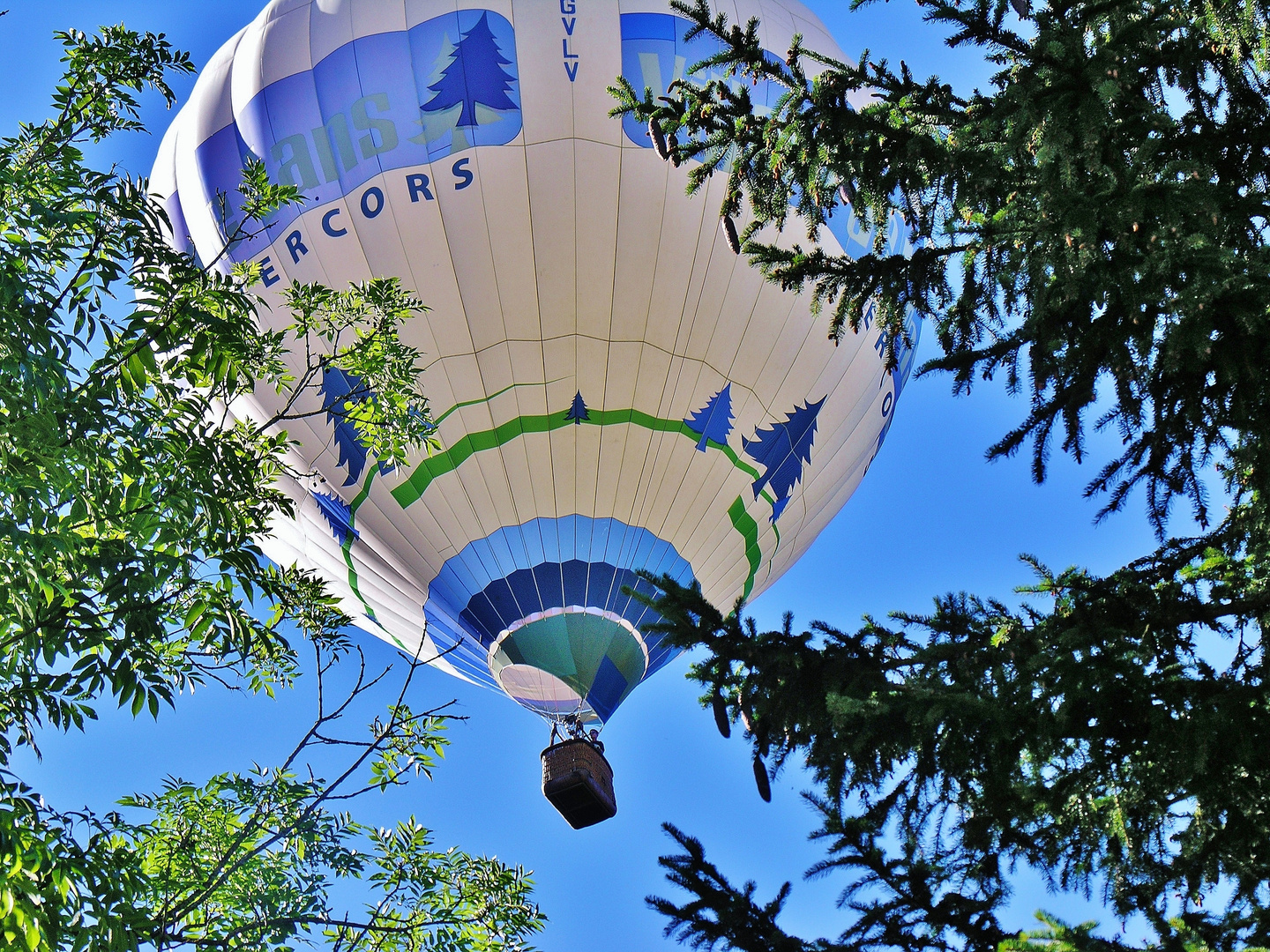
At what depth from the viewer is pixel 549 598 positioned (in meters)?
11.0

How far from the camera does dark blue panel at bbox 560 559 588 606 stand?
1095cm

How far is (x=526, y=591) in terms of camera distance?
10969 millimetres

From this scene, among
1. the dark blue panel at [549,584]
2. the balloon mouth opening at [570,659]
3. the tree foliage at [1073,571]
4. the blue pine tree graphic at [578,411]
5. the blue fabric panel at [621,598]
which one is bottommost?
the tree foliage at [1073,571]

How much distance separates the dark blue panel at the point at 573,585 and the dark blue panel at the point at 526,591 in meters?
0.26

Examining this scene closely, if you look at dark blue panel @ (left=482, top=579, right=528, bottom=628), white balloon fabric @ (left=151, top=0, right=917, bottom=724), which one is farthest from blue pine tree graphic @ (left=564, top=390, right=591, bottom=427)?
dark blue panel @ (left=482, top=579, right=528, bottom=628)

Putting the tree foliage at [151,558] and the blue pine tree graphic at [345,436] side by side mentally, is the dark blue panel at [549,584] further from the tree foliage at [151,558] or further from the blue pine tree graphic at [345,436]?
the tree foliage at [151,558]

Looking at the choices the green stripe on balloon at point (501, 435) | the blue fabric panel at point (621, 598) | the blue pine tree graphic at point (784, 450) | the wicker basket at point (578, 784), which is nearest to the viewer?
the wicker basket at point (578, 784)

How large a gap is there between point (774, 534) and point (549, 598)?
2.42 meters

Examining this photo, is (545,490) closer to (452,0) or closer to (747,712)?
(452,0)

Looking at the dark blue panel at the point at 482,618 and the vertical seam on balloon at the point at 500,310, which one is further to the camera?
the dark blue panel at the point at 482,618

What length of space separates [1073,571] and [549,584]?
6.47 meters

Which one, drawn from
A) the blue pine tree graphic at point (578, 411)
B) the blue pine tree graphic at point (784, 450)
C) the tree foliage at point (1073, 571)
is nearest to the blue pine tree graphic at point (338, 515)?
the blue pine tree graphic at point (578, 411)

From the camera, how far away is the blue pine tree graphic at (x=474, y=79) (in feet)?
34.3

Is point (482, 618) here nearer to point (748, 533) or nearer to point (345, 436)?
point (345, 436)
